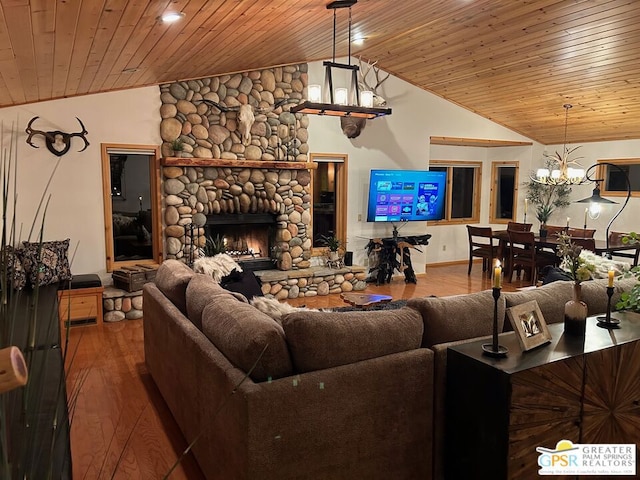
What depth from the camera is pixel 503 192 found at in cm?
1052

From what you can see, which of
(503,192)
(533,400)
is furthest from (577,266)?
(503,192)

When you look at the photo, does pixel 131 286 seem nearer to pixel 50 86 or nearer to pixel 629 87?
pixel 50 86

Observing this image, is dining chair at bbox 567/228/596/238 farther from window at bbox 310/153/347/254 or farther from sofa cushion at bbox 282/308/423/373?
sofa cushion at bbox 282/308/423/373

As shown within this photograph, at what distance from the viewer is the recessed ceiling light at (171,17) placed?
125 inches

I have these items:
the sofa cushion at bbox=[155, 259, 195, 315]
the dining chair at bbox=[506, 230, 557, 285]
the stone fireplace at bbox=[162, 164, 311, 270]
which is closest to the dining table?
the dining chair at bbox=[506, 230, 557, 285]

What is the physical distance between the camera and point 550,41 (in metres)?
5.70

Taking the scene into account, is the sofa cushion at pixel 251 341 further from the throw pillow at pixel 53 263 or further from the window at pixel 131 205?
the window at pixel 131 205

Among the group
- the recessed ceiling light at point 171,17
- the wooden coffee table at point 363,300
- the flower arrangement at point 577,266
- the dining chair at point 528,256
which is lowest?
the wooden coffee table at point 363,300

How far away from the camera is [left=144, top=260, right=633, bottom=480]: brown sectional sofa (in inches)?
86.0

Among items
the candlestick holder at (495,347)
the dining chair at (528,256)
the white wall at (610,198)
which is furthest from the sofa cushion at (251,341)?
the white wall at (610,198)

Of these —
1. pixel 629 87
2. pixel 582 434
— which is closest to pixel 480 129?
pixel 629 87

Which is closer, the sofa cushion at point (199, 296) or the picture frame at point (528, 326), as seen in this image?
the picture frame at point (528, 326)

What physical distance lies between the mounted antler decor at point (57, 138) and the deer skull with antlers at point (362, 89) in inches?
138

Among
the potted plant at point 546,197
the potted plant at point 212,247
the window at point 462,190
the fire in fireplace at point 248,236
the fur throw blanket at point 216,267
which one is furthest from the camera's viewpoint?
the window at point 462,190
